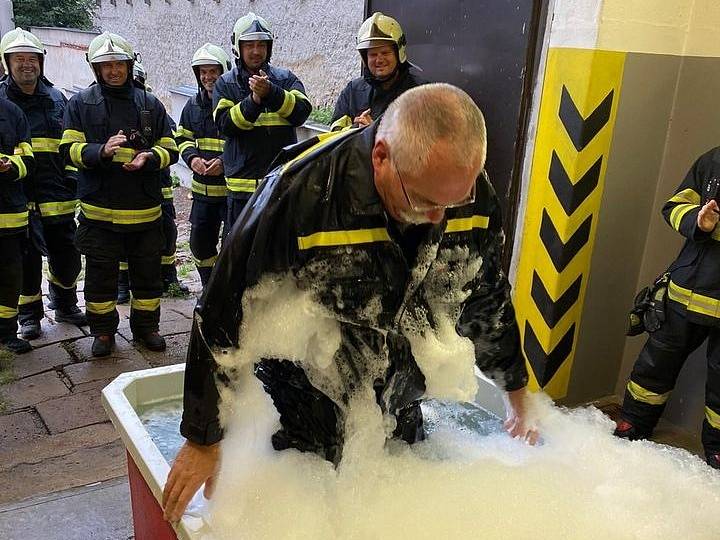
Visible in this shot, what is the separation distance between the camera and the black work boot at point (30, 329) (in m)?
4.01

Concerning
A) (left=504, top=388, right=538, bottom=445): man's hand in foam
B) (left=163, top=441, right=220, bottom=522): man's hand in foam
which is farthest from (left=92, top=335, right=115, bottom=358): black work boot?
(left=504, top=388, right=538, bottom=445): man's hand in foam

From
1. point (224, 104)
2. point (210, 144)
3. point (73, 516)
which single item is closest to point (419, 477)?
point (73, 516)

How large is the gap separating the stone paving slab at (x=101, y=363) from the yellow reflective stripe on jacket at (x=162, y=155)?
1146mm

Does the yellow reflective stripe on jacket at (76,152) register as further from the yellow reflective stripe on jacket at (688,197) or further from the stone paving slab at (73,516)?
the yellow reflective stripe on jacket at (688,197)

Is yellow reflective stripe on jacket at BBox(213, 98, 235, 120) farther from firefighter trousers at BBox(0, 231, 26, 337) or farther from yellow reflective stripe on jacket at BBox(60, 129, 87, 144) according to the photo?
firefighter trousers at BBox(0, 231, 26, 337)

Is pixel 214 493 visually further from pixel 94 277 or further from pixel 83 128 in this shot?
pixel 83 128

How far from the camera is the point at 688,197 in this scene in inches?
103

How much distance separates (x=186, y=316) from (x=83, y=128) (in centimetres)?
151

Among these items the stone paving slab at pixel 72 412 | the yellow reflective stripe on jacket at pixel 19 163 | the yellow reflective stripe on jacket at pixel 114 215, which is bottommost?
the stone paving slab at pixel 72 412

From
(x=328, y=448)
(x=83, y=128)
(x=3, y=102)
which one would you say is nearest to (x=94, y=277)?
(x=83, y=128)

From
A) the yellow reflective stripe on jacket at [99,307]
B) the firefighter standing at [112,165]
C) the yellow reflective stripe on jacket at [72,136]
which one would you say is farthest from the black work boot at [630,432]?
the yellow reflective stripe on jacket at [72,136]

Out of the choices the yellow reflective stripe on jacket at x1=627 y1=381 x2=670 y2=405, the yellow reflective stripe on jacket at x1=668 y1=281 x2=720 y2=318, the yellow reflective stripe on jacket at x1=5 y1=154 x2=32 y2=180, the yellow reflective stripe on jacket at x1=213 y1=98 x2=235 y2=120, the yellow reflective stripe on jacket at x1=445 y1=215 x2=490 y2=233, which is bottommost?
the yellow reflective stripe on jacket at x1=627 y1=381 x2=670 y2=405

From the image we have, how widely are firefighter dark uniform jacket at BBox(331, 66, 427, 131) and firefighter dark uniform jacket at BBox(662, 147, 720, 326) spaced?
4.77ft

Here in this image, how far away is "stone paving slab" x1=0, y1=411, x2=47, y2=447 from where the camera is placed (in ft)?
9.63
